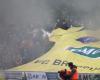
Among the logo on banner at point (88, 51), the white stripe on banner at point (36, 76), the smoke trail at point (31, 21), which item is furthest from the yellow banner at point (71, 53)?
the smoke trail at point (31, 21)

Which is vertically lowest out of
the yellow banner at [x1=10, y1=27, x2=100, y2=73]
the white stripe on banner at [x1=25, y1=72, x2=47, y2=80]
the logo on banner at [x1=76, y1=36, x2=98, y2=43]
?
the white stripe on banner at [x1=25, y1=72, x2=47, y2=80]

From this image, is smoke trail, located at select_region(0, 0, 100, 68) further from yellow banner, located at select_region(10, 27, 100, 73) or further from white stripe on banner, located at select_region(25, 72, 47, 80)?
white stripe on banner, located at select_region(25, 72, 47, 80)

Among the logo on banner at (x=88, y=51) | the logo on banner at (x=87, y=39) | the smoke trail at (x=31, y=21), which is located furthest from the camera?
the smoke trail at (x=31, y=21)

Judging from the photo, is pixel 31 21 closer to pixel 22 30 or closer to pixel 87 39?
pixel 22 30

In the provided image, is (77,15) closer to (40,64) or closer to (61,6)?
(61,6)

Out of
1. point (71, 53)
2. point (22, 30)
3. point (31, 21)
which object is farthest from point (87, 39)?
point (31, 21)

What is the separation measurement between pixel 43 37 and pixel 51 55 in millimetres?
1391

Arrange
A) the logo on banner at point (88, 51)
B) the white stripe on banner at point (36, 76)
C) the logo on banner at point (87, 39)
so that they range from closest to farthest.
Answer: the white stripe on banner at point (36, 76) < the logo on banner at point (88, 51) < the logo on banner at point (87, 39)

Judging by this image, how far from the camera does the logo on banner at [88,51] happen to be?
13.4 m

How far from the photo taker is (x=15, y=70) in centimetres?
1404

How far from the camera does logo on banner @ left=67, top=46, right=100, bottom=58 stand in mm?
13352

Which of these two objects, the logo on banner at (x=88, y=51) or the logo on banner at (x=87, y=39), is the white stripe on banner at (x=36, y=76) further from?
the logo on banner at (x=87, y=39)

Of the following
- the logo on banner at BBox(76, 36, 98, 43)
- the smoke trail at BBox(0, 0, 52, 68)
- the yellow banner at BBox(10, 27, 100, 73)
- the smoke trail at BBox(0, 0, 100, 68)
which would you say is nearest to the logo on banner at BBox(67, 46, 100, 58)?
the yellow banner at BBox(10, 27, 100, 73)

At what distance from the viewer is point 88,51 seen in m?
13.6
